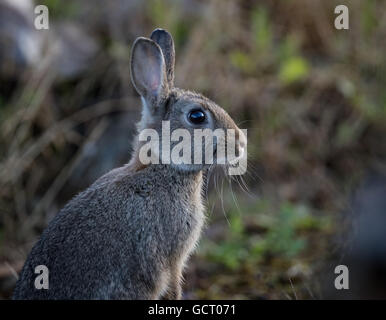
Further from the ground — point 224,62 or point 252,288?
point 224,62

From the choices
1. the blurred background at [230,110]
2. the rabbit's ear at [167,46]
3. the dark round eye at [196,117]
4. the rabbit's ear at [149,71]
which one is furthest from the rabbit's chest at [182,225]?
the blurred background at [230,110]

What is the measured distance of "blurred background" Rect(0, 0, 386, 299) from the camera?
652 centimetres

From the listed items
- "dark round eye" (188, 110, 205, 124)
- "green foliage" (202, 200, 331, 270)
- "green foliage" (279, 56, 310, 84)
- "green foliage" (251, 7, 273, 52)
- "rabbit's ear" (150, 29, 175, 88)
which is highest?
"green foliage" (251, 7, 273, 52)

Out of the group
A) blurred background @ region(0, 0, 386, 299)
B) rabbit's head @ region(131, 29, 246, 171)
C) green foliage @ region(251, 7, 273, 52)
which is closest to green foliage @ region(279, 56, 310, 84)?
blurred background @ region(0, 0, 386, 299)

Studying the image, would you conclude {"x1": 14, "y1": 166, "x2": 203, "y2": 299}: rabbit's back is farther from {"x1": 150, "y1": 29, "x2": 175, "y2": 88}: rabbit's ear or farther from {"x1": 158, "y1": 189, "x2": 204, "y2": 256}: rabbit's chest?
{"x1": 150, "y1": 29, "x2": 175, "y2": 88}: rabbit's ear

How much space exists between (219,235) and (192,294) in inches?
57.9

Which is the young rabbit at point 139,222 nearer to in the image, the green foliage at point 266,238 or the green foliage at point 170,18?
the green foliage at point 266,238

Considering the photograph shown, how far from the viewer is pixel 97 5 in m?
8.61

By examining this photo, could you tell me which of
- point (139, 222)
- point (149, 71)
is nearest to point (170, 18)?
point (149, 71)

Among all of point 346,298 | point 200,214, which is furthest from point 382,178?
point 200,214

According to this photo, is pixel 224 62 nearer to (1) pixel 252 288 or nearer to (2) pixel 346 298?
(1) pixel 252 288

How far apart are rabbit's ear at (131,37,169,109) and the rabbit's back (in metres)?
0.52

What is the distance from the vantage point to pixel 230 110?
313 inches

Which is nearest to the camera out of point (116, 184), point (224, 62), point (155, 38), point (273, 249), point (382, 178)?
point (116, 184)
